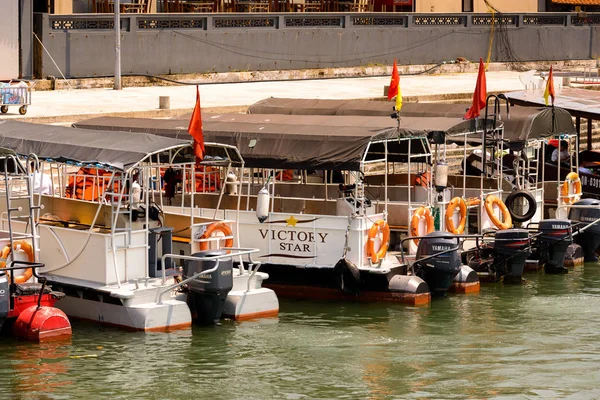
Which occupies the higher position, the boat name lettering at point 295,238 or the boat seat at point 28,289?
the boat name lettering at point 295,238

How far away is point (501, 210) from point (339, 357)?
7.56m

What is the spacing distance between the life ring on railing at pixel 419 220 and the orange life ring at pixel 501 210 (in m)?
1.73

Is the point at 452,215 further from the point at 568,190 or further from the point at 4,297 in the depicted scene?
the point at 4,297

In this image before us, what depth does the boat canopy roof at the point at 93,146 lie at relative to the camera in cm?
2094

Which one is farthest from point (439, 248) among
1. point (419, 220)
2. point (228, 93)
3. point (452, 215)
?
point (228, 93)

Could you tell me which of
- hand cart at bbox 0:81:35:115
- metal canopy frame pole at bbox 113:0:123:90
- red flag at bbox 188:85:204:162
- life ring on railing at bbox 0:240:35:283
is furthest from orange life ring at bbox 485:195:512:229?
metal canopy frame pole at bbox 113:0:123:90

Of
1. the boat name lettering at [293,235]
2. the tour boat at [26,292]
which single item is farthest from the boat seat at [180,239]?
the tour boat at [26,292]

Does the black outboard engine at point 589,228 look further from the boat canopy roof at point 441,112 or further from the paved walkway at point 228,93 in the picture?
the paved walkway at point 228,93

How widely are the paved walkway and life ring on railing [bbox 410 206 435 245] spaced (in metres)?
11.2

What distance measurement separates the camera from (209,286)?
68.5ft

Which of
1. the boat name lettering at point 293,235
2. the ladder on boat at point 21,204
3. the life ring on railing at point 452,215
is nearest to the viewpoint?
the ladder on boat at point 21,204

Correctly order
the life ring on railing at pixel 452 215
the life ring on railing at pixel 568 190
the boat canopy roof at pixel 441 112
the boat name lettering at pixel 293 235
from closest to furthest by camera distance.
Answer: the boat name lettering at pixel 293 235
the life ring on railing at pixel 452 215
the boat canopy roof at pixel 441 112
the life ring on railing at pixel 568 190

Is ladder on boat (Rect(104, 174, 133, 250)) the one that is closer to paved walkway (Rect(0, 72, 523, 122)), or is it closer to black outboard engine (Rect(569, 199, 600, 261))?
black outboard engine (Rect(569, 199, 600, 261))

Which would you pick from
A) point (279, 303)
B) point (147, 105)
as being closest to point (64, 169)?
point (279, 303)
